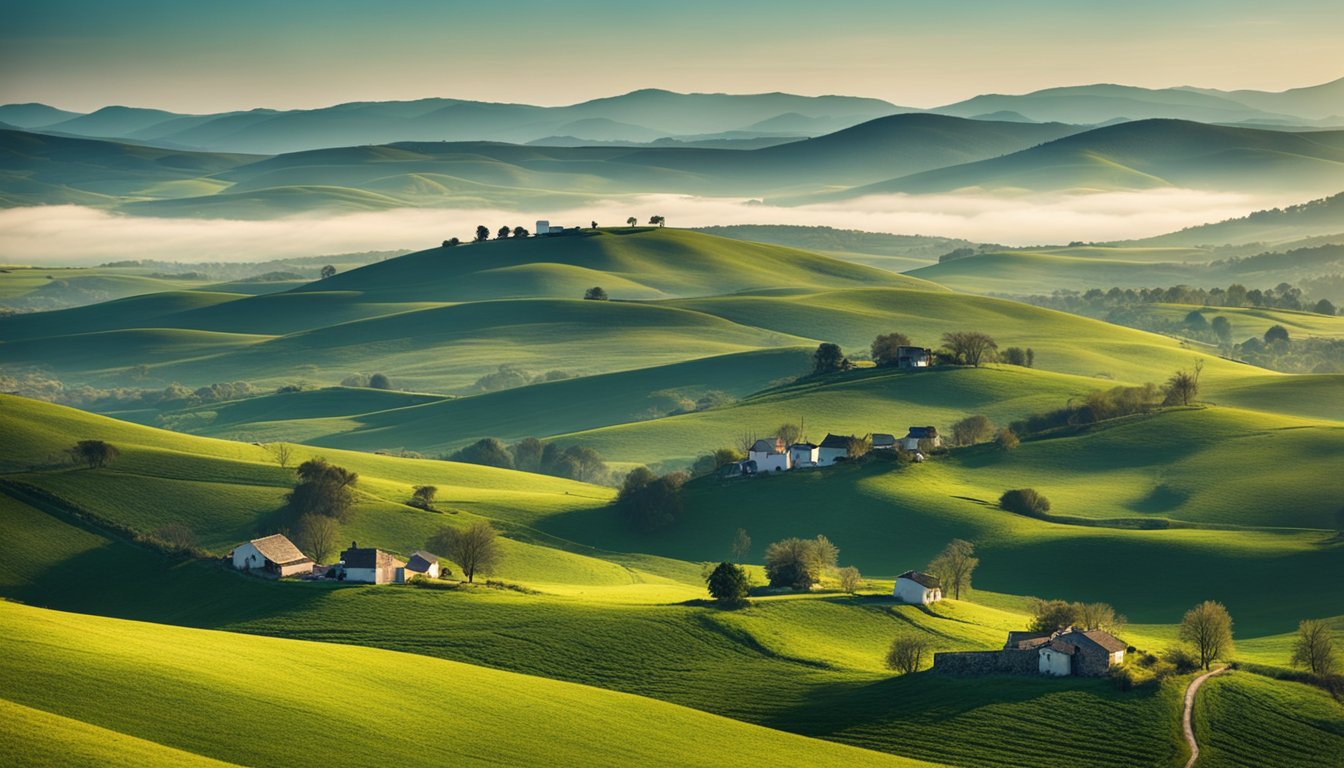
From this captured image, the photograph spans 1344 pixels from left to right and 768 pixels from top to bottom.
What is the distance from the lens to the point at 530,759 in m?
56.6

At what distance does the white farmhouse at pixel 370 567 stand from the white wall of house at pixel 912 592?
28.5 metres

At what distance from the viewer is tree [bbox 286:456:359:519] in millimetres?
105562

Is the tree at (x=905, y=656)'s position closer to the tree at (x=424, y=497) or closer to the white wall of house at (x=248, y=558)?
the white wall of house at (x=248, y=558)

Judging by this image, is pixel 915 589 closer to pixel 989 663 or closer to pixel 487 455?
pixel 989 663

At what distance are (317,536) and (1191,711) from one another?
56.4m

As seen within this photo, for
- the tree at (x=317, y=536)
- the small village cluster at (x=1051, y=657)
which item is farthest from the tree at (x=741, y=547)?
the small village cluster at (x=1051, y=657)

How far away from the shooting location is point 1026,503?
379 ft

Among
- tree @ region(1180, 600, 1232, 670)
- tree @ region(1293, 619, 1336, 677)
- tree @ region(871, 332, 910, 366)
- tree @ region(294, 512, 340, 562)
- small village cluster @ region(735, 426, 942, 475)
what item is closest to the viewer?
tree @ region(1293, 619, 1336, 677)

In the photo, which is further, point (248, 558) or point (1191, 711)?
point (248, 558)

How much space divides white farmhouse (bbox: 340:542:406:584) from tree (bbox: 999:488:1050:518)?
46990 millimetres

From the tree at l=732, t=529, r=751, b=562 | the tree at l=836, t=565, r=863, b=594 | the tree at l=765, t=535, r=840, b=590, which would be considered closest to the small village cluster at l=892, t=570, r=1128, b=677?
the tree at l=836, t=565, r=863, b=594

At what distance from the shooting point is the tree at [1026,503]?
4537 inches

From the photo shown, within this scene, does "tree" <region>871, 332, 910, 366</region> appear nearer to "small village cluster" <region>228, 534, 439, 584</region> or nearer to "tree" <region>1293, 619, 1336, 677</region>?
"small village cluster" <region>228, 534, 439, 584</region>

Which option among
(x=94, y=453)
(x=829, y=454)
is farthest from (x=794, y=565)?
(x=94, y=453)
